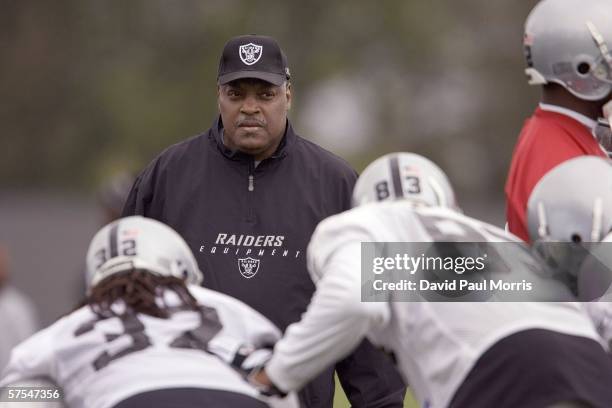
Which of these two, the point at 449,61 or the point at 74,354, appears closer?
the point at 74,354

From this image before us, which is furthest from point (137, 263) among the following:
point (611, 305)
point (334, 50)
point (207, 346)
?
point (334, 50)

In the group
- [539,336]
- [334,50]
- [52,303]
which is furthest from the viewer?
[334,50]

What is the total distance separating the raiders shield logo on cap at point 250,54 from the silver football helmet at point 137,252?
141 cm

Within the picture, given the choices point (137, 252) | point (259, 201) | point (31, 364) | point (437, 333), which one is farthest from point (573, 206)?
point (31, 364)

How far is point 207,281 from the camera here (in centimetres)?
695

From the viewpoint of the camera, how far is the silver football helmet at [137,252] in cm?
566

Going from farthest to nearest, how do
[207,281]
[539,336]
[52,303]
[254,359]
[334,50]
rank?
[334,50] → [52,303] → [207,281] → [254,359] → [539,336]

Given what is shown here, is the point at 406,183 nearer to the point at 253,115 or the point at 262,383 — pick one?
the point at 262,383

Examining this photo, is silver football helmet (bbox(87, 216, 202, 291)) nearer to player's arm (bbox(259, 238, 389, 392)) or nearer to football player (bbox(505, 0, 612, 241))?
player's arm (bbox(259, 238, 389, 392))

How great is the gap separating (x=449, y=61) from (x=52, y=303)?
1070cm

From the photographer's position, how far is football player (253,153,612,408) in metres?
5.24

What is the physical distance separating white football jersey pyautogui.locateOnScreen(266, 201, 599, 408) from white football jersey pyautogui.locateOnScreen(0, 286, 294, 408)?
0.21m

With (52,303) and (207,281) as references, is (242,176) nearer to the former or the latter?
(207,281)

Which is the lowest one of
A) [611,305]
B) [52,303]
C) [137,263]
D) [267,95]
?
[52,303]
